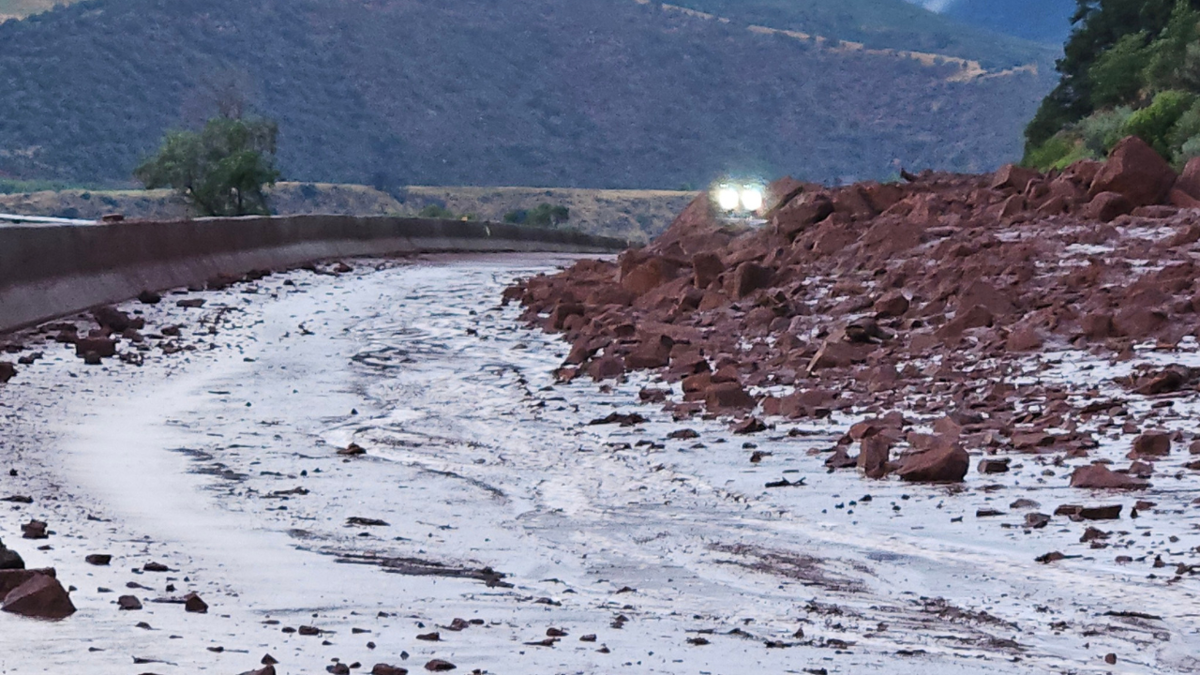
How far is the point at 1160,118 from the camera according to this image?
29.0m

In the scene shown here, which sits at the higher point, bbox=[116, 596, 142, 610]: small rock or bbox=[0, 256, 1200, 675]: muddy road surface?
bbox=[116, 596, 142, 610]: small rock

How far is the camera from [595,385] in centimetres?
1123

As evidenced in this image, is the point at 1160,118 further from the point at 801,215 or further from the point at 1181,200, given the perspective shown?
the point at 1181,200

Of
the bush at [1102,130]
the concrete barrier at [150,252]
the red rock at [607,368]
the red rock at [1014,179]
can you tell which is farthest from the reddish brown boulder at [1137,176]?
the bush at [1102,130]

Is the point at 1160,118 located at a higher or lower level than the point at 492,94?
lower

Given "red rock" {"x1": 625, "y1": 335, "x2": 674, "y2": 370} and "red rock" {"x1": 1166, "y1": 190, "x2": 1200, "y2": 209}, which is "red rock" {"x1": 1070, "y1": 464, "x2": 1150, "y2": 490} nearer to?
"red rock" {"x1": 625, "y1": 335, "x2": 674, "y2": 370}

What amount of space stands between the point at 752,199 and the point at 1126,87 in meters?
26.2

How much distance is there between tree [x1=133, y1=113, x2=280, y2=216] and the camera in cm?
5200

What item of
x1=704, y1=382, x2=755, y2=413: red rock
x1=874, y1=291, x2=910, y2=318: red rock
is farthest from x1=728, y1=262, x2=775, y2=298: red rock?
x1=704, y1=382, x2=755, y2=413: red rock

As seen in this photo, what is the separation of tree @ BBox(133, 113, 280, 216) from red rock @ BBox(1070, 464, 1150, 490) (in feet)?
142

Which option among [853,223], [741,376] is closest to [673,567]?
[741,376]

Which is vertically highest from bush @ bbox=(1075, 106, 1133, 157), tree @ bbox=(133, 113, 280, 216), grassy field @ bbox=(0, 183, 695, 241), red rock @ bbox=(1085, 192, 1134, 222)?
bush @ bbox=(1075, 106, 1133, 157)

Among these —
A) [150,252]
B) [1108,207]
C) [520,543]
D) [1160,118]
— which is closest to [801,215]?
[1108,207]

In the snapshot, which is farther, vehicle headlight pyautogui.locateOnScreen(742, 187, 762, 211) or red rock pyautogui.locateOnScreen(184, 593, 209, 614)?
vehicle headlight pyautogui.locateOnScreen(742, 187, 762, 211)
